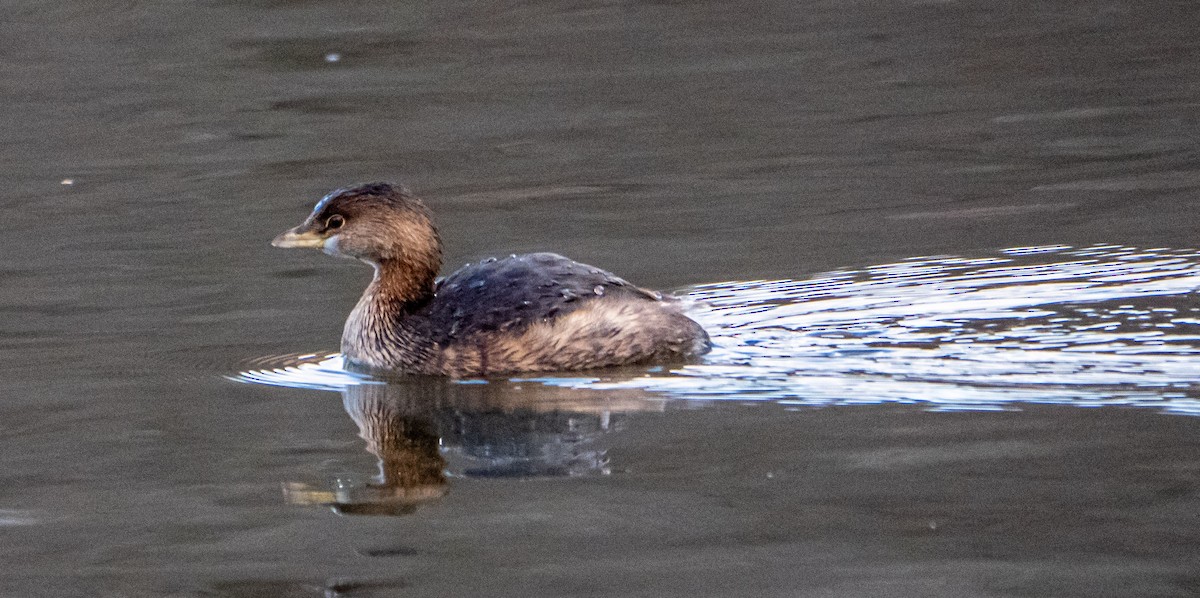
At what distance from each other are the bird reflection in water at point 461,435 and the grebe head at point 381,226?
0.73 m

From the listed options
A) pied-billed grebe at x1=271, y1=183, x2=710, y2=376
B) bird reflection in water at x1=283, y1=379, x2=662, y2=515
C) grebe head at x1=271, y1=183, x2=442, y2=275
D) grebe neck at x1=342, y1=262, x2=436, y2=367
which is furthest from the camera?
grebe head at x1=271, y1=183, x2=442, y2=275

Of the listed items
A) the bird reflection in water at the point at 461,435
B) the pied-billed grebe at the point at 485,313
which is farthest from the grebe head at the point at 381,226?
the bird reflection in water at the point at 461,435

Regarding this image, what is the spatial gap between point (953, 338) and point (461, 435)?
2.08 m

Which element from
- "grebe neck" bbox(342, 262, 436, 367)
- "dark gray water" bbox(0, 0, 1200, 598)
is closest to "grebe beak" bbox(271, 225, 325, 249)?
"grebe neck" bbox(342, 262, 436, 367)

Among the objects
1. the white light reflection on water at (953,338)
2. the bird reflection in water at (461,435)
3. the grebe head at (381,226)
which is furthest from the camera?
the grebe head at (381,226)

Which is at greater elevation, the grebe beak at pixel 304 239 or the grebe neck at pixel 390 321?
the grebe beak at pixel 304 239

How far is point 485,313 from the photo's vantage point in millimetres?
7398

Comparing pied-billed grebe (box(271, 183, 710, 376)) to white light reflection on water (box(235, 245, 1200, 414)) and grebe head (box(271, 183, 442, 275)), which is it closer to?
grebe head (box(271, 183, 442, 275))

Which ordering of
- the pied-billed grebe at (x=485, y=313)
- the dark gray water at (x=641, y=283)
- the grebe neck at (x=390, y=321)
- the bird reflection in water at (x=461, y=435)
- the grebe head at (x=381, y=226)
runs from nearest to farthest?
the dark gray water at (x=641, y=283) < the bird reflection in water at (x=461, y=435) < the pied-billed grebe at (x=485, y=313) < the grebe neck at (x=390, y=321) < the grebe head at (x=381, y=226)

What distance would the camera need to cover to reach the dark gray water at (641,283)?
5.07 meters

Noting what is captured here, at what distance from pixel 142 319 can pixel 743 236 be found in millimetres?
3198

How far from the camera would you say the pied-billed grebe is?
730 cm

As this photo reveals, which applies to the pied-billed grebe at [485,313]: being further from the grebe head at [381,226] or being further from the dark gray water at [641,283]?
the dark gray water at [641,283]

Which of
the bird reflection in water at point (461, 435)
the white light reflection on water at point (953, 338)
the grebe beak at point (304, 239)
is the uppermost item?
the grebe beak at point (304, 239)
